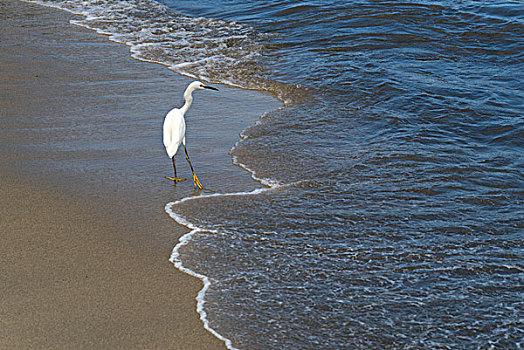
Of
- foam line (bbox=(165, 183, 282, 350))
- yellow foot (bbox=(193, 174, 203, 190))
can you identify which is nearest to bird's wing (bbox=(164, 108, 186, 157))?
yellow foot (bbox=(193, 174, 203, 190))

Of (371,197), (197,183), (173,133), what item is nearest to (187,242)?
(197,183)

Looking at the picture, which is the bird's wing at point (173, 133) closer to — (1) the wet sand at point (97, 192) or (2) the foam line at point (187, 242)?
(1) the wet sand at point (97, 192)

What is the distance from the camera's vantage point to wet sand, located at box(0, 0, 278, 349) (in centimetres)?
293

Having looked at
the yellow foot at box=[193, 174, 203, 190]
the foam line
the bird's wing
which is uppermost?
the bird's wing

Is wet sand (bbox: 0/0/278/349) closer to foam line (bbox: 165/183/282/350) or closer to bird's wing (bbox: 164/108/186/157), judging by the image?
foam line (bbox: 165/183/282/350)

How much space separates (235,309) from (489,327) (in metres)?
1.22

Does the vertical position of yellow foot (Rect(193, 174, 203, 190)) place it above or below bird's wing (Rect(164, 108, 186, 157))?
below

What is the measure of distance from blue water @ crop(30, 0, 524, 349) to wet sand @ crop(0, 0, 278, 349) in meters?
0.24

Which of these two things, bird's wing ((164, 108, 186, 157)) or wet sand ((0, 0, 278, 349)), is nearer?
wet sand ((0, 0, 278, 349))

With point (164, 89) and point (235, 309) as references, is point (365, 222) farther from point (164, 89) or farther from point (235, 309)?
point (164, 89)

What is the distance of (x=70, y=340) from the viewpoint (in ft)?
9.11

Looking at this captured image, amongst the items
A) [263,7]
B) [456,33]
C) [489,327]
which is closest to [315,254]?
[489,327]

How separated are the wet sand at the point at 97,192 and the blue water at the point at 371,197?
→ 24 cm

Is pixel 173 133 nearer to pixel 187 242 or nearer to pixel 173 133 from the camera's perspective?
pixel 173 133
